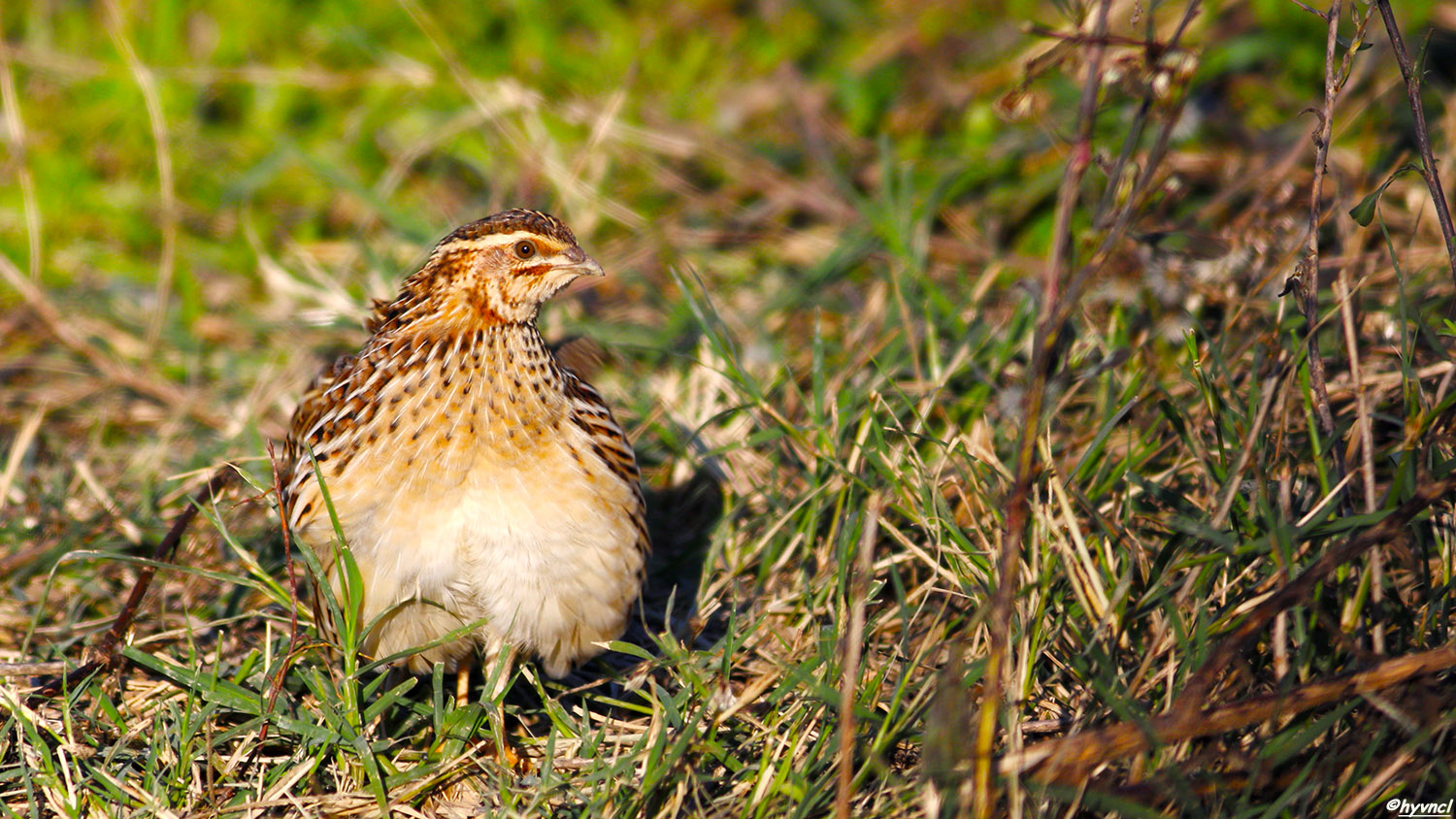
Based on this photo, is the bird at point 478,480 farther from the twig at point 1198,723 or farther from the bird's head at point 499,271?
the twig at point 1198,723

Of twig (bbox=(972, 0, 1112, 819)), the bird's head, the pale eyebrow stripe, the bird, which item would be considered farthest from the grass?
the pale eyebrow stripe

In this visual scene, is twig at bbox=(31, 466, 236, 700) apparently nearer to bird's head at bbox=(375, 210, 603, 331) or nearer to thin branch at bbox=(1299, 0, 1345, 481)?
bird's head at bbox=(375, 210, 603, 331)

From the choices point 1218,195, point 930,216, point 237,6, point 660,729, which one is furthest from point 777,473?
point 237,6

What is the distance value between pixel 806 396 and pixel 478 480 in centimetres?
189

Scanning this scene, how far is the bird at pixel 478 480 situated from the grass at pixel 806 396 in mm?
A: 189

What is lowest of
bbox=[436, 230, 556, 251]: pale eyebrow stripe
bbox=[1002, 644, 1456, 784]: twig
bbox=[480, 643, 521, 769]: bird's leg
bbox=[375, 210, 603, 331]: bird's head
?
bbox=[480, 643, 521, 769]: bird's leg

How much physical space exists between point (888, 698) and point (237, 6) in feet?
20.7

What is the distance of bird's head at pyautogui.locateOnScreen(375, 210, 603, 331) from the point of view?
3.66m

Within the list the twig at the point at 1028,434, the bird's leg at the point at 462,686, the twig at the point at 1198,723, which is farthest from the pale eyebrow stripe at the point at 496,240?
the twig at the point at 1198,723

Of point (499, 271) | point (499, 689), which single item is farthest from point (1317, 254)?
point (499, 689)

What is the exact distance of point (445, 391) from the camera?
3.53 meters

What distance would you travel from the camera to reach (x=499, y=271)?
3670 millimetres

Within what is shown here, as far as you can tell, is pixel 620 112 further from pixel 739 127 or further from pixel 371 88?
pixel 371 88

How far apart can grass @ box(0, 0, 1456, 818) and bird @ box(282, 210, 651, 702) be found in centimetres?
19
